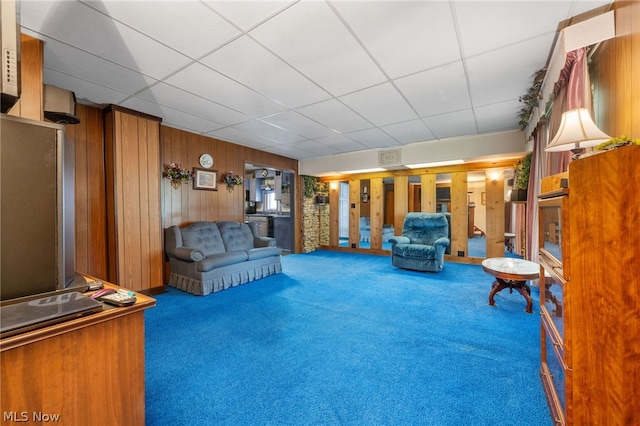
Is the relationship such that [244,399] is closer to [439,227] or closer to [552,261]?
[552,261]

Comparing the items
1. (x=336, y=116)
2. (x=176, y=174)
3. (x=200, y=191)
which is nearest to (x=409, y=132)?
(x=336, y=116)

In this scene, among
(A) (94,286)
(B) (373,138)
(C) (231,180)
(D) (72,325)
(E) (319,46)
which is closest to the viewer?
(D) (72,325)

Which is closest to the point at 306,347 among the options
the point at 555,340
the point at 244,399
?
the point at 244,399

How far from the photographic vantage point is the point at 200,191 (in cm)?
467

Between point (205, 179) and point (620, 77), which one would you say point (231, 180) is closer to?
point (205, 179)

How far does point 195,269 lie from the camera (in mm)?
3629

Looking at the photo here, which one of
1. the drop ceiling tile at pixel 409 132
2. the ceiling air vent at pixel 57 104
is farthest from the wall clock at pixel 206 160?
the drop ceiling tile at pixel 409 132

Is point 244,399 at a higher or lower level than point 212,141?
lower

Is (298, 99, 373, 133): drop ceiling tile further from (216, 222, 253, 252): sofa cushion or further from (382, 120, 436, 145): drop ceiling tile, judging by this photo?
(216, 222, 253, 252): sofa cushion

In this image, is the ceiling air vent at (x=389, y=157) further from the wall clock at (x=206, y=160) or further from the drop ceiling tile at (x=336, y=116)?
the wall clock at (x=206, y=160)

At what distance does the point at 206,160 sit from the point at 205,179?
349mm

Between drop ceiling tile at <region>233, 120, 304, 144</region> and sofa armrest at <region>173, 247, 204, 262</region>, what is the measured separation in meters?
2.05

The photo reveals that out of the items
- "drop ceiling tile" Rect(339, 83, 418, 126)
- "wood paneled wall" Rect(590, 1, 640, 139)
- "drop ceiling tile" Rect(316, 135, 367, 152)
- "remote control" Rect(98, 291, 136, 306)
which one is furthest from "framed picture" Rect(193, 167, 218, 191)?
"wood paneled wall" Rect(590, 1, 640, 139)

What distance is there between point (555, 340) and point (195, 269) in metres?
3.77
